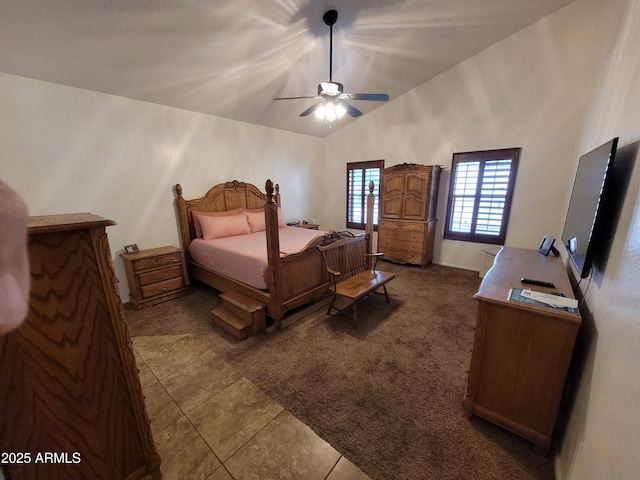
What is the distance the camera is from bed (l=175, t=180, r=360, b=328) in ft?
7.74

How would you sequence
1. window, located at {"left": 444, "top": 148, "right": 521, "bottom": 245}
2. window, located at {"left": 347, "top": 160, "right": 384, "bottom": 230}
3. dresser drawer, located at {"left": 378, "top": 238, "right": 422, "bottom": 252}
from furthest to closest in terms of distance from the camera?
window, located at {"left": 347, "top": 160, "right": 384, "bottom": 230} → dresser drawer, located at {"left": 378, "top": 238, "right": 422, "bottom": 252} → window, located at {"left": 444, "top": 148, "right": 521, "bottom": 245}

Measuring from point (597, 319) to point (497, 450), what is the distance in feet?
2.85

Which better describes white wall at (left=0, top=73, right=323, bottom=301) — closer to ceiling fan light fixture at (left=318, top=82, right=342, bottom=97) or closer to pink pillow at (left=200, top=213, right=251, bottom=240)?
pink pillow at (left=200, top=213, right=251, bottom=240)

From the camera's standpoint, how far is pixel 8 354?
0.81 m

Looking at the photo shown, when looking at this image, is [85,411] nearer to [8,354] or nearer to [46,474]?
[46,474]

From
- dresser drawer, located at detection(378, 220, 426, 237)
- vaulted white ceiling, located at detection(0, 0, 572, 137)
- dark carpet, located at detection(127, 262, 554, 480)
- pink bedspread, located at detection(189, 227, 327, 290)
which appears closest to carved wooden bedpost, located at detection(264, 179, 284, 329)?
pink bedspread, located at detection(189, 227, 327, 290)

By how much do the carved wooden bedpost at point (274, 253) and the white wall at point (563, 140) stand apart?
2.02 metres

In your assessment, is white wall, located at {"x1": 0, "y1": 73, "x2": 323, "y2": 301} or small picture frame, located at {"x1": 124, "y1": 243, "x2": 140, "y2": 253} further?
small picture frame, located at {"x1": 124, "y1": 243, "x2": 140, "y2": 253}

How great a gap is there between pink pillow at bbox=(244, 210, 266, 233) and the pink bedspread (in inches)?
9.2

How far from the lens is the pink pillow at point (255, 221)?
400cm

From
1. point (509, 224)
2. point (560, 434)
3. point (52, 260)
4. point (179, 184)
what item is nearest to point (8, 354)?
point (52, 260)

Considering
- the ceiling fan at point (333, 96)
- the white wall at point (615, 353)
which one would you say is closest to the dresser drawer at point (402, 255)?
the ceiling fan at point (333, 96)

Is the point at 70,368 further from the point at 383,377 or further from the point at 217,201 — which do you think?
the point at 217,201

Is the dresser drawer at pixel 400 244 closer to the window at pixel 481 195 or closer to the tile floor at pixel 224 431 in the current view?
the window at pixel 481 195
